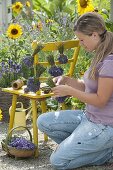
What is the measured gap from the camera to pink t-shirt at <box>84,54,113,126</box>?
3.62 meters

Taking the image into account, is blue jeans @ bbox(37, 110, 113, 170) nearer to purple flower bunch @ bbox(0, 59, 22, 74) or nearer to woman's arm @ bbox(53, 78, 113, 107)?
woman's arm @ bbox(53, 78, 113, 107)

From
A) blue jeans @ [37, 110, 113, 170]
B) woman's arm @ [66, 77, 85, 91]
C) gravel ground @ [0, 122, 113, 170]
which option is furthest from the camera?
woman's arm @ [66, 77, 85, 91]

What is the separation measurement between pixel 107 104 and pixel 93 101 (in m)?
0.14

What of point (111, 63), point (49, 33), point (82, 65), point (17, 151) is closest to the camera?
point (111, 63)

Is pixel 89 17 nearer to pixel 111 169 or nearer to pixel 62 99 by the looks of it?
pixel 62 99

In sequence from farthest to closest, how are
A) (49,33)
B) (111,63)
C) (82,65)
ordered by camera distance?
(49,33) → (82,65) → (111,63)

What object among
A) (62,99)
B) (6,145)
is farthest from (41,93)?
(6,145)

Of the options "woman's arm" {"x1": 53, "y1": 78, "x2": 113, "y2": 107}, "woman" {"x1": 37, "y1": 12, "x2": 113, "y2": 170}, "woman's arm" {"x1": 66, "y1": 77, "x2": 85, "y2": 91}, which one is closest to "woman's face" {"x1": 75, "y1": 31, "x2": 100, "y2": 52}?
"woman" {"x1": 37, "y1": 12, "x2": 113, "y2": 170}

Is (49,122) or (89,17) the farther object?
(49,122)

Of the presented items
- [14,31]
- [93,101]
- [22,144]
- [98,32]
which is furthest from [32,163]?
[14,31]

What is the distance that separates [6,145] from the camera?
13.4 ft

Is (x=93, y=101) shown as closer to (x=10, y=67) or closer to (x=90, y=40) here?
(x=90, y=40)

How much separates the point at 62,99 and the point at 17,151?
23.3 inches

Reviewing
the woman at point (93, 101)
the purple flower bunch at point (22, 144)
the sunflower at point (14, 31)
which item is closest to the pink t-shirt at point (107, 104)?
the woman at point (93, 101)
